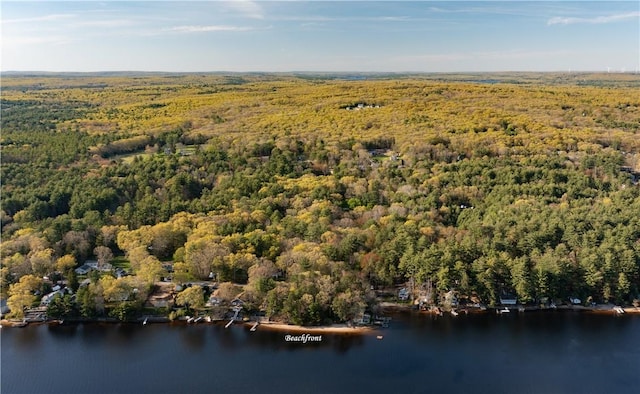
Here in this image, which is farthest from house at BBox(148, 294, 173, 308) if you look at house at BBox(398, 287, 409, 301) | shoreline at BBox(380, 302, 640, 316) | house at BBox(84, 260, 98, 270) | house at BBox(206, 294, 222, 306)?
house at BBox(398, 287, 409, 301)

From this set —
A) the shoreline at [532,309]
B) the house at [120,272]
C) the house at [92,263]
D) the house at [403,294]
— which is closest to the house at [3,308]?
the house at [92,263]

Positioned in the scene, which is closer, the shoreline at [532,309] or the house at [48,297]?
the shoreline at [532,309]

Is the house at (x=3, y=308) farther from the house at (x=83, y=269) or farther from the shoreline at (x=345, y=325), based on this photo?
the house at (x=83, y=269)

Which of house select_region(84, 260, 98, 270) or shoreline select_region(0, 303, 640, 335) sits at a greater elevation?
house select_region(84, 260, 98, 270)

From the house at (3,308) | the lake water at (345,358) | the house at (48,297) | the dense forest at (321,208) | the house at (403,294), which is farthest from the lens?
the house at (403,294)

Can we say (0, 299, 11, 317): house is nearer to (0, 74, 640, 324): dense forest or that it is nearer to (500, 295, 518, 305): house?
(0, 74, 640, 324): dense forest

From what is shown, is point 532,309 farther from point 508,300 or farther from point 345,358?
point 345,358

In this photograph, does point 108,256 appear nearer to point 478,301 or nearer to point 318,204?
point 318,204
